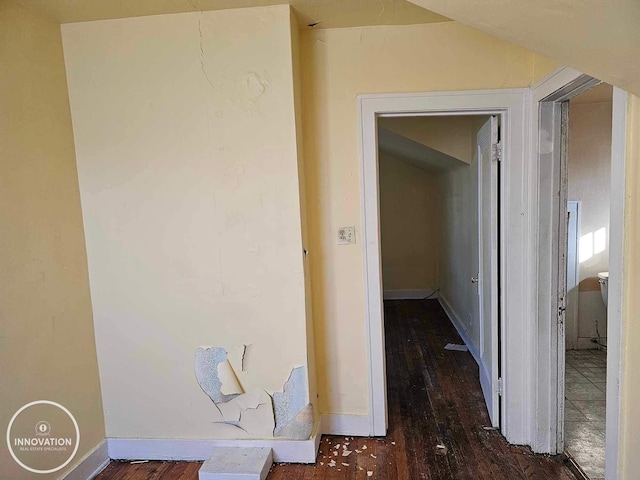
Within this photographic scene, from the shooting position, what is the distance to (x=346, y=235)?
2.23 meters

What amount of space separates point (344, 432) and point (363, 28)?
91.7 inches

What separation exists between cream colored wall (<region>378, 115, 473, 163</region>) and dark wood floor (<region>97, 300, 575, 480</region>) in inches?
73.8

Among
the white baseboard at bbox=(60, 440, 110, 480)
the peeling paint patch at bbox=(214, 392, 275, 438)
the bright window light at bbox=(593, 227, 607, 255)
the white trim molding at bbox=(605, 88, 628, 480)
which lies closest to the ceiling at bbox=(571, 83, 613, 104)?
the bright window light at bbox=(593, 227, 607, 255)

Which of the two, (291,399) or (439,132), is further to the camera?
(439,132)

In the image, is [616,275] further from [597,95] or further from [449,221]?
[449,221]

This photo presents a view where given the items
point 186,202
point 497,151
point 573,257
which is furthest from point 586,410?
point 186,202

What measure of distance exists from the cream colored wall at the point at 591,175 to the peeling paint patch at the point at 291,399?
2.82m

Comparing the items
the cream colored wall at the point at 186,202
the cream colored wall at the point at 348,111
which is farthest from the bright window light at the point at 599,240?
the cream colored wall at the point at 186,202

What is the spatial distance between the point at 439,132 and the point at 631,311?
2.30 metres

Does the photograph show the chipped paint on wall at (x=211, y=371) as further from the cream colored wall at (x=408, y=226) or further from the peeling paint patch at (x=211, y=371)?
the cream colored wall at (x=408, y=226)

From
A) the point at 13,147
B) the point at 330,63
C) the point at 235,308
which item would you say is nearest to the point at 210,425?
the point at 235,308

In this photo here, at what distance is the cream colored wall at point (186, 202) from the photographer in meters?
1.98

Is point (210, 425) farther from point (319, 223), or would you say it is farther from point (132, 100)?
point (132, 100)

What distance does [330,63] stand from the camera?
2.14 m
